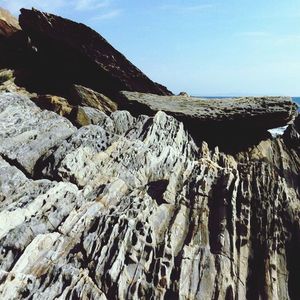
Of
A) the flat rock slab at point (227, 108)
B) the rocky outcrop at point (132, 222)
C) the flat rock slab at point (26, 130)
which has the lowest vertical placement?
the rocky outcrop at point (132, 222)

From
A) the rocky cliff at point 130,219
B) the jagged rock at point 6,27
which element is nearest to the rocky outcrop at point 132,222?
the rocky cliff at point 130,219

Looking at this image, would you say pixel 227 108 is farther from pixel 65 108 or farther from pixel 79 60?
pixel 79 60

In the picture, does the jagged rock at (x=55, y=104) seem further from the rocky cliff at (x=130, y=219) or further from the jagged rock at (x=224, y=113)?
the jagged rock at (x=224, y=113)

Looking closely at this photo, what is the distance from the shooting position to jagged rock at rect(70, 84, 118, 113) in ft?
86.3

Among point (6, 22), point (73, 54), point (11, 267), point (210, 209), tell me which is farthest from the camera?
point (6, 22)

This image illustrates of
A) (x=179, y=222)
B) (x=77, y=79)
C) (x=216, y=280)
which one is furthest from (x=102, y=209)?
(x=77, y=79)

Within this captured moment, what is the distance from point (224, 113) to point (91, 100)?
8800mm

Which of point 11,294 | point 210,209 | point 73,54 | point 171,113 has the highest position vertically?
point 73,54

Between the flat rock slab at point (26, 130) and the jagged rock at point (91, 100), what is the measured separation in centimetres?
425

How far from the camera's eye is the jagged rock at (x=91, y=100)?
1036 inches

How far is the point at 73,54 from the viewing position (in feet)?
97.8

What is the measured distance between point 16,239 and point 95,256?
8.97 feet

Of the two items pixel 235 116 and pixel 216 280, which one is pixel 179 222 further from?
pixel 235 116

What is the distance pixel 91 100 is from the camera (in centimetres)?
2650
